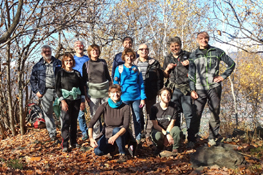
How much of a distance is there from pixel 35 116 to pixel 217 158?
6558 millimetres

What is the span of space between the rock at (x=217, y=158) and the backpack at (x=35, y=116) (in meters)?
5.82

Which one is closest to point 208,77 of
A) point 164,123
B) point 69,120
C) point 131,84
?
point 164,123

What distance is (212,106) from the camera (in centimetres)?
444

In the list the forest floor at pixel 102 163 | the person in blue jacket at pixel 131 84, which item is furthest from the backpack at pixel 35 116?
the person in blue jacket at pixel 131 84

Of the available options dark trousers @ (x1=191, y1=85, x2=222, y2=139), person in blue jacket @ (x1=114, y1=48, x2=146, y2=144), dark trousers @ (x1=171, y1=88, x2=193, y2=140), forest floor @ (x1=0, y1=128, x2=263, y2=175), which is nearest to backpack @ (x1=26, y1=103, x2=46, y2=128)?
forest floor @ (x1=0, y1=128, x2=263, y2=175)

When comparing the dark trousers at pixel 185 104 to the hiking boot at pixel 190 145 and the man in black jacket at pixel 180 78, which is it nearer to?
the man in black jacket at pixel 180 78

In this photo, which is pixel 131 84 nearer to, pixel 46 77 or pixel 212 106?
pixel 212 106

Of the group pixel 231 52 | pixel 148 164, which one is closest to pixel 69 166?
pixel 148 164

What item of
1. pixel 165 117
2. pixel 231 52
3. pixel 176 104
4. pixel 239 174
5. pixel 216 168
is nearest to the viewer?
pixel 239 174

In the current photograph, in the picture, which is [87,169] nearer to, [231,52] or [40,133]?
[40,133]

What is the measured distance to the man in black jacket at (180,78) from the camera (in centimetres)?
476

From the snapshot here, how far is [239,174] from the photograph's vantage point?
302cm

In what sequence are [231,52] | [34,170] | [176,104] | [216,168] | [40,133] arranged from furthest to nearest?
[231,52], [40,133], [176,104], [34,170], [216,168]

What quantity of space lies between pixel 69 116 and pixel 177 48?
9.18 ft
